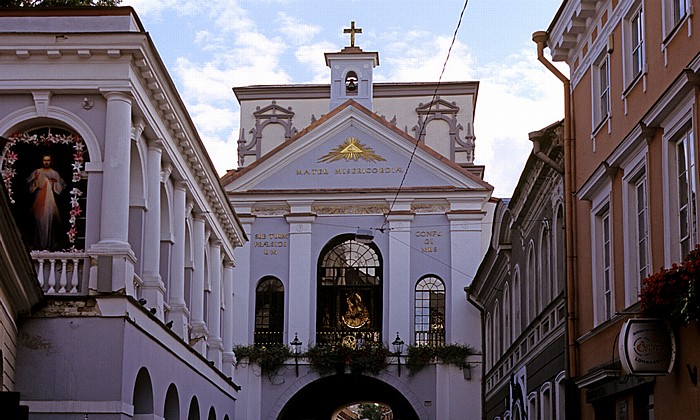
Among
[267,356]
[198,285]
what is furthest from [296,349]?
[198,285]

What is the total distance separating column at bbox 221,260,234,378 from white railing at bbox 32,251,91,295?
42.7ft

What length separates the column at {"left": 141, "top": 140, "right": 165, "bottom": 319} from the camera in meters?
21.5

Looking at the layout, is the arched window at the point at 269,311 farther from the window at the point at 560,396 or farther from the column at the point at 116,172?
the column at the point at 116,172

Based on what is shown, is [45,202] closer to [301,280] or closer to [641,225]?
[641,225]

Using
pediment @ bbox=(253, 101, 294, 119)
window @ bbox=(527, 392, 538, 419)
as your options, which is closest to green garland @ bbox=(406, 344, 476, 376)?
pediment @ bbox=(253, 101, 294, 119)

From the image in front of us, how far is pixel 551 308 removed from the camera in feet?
70.4

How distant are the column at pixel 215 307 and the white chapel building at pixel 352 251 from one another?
30.2 feet

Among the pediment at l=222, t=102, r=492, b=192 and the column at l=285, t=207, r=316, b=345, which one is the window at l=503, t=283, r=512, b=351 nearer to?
the column at l=285, t=207, r=316, b=345

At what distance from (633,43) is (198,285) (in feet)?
45.6

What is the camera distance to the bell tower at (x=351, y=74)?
44.3 meters

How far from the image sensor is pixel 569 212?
19.2 meters

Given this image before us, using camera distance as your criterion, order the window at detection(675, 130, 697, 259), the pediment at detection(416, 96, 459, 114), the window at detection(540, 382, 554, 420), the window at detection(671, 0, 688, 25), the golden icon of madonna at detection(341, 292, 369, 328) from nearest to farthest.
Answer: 1. the window at detection(675, 130, 697, 259)
2. the window at detection(671, 0, 688, 25)
3. the window at detection(540, 382, 554, 420)
4. the golden icon of madonna at detection(341, 292, 369, 328)
5. the pediment at detection(416, 96, 459, 114)

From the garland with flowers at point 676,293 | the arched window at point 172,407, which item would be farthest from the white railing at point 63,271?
the garland with flowers at point 676,293

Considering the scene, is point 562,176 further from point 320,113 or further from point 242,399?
point 320,113
